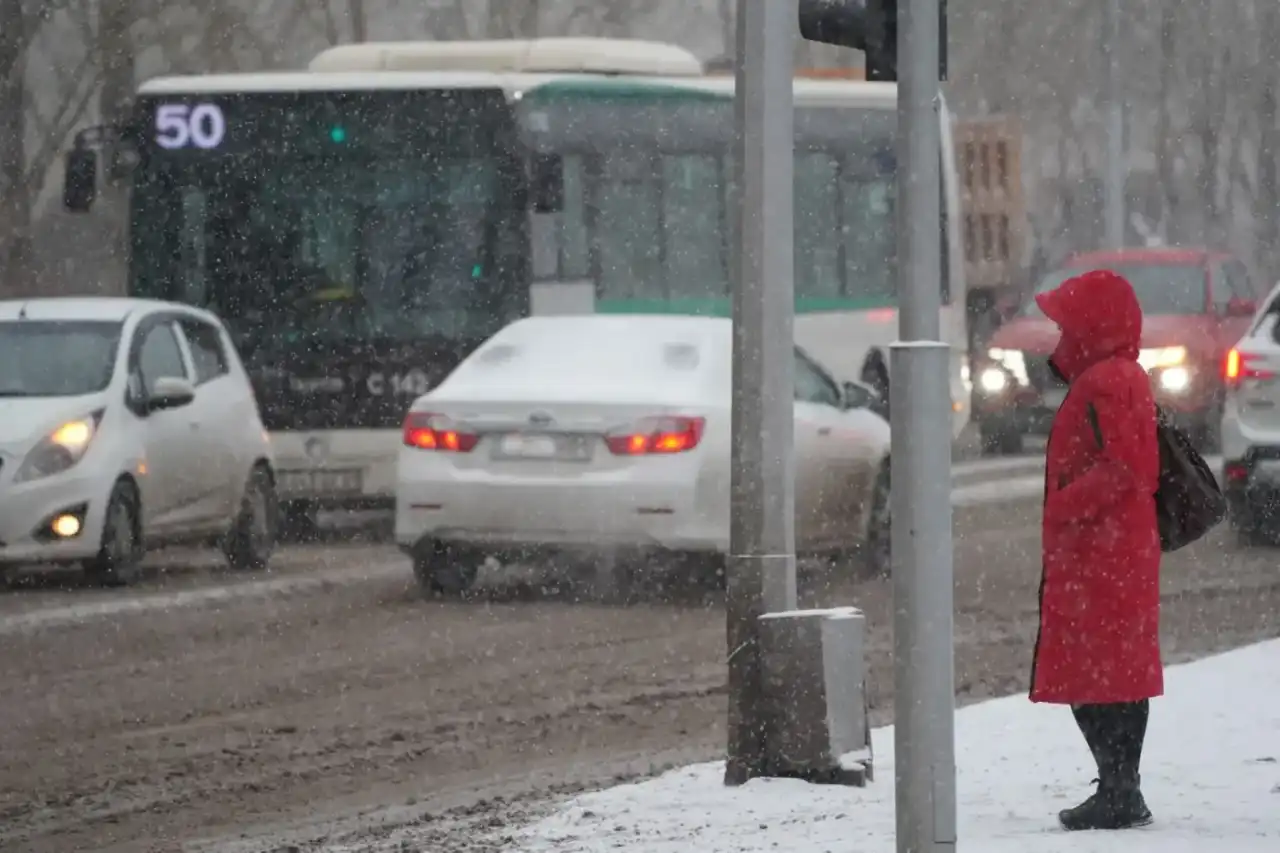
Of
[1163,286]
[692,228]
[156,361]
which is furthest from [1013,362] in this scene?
[156,361]

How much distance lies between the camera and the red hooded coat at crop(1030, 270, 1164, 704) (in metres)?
7.65

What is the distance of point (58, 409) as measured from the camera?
617 inches

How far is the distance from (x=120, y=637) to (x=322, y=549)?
219 inches

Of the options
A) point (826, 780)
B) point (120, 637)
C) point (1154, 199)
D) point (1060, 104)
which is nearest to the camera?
point (826, 780)

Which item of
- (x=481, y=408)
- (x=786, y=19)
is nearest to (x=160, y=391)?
(x=481, y=408)

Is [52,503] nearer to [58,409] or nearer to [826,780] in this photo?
[58,409]

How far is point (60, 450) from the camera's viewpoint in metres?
15.5

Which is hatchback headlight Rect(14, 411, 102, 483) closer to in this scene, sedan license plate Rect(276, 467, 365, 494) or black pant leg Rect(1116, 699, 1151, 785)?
sedan license plate Rect(276, 467, 365, 494)

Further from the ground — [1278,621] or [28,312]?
[28,312]

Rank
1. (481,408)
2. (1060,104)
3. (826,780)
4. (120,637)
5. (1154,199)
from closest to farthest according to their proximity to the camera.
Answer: (826,780), (120,637), (481,408), (1060,104), (1154,199)

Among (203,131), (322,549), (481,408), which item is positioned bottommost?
(322,549)

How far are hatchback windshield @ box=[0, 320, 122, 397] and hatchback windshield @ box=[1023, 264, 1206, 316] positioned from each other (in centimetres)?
1193

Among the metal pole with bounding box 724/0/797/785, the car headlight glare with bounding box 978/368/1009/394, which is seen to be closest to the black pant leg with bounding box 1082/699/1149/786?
the metal pole with bounding box 724/0/797/785

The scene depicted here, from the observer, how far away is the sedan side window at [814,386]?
1606 centimetres
